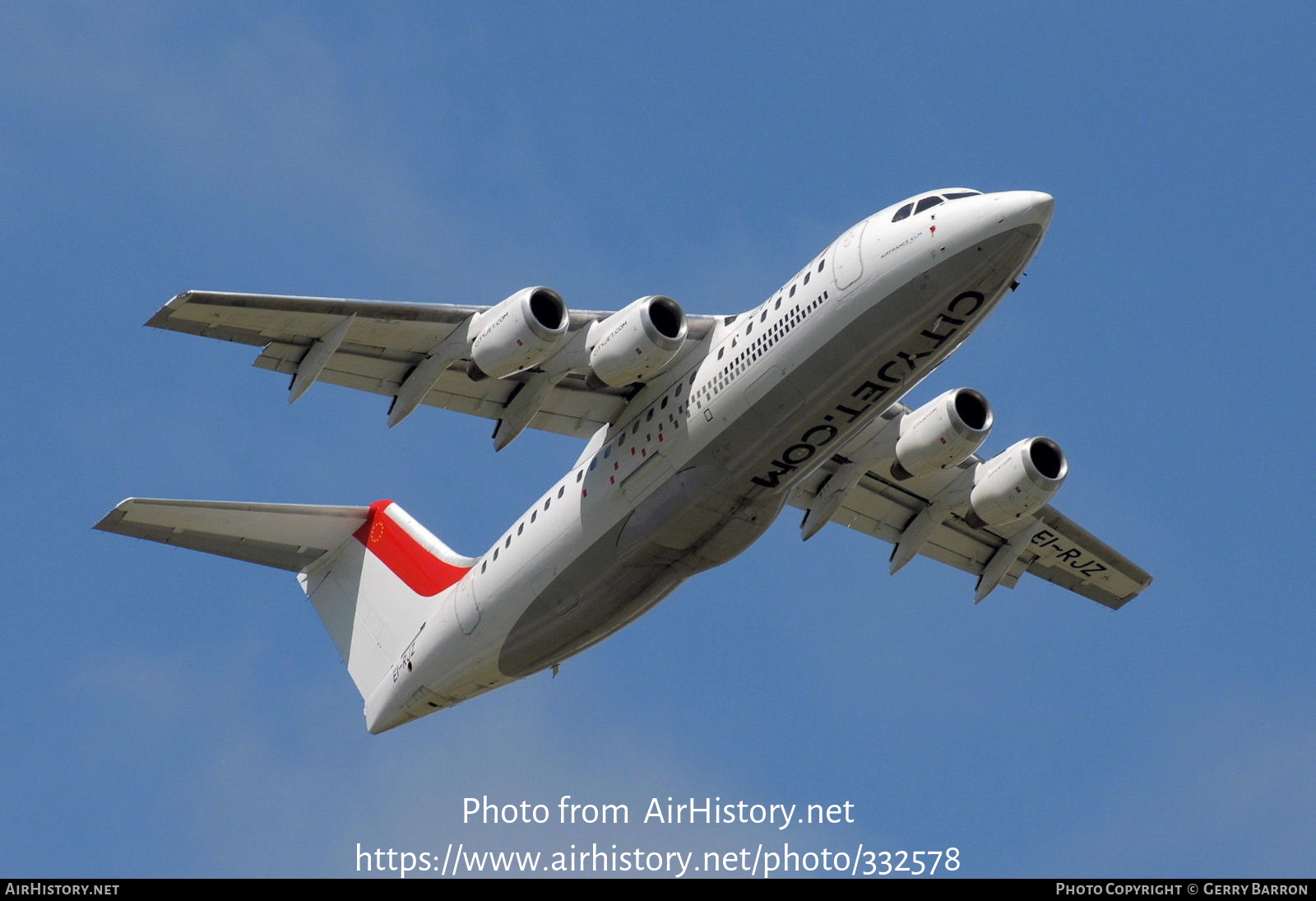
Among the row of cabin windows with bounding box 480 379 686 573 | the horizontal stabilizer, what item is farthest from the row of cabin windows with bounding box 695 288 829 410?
the horizontal stabilizer

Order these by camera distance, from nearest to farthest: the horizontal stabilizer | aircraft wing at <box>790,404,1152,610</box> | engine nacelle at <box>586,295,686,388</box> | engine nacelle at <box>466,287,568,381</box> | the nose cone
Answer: the nose cone → engine nacelle at <box>466,287,568,381</box> → engine nacelle at <box>586,295,686,388</box> → the horizontal stabilizer → aircraft wing at <box>790,404,1152,610</box>

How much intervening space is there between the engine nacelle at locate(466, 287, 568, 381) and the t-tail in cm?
342

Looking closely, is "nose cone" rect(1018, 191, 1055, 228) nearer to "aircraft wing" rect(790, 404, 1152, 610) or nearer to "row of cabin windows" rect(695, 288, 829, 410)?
"row of cabin windows" rect(695, 288, 829, 410)

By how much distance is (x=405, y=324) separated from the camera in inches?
741

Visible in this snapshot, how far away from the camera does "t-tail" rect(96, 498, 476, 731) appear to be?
Answer: 67.3 feet

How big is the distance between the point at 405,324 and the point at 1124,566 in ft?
32.4

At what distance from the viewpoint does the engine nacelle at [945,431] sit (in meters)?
19.9

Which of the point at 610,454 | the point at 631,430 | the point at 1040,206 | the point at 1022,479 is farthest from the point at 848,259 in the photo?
the point at 1022,479

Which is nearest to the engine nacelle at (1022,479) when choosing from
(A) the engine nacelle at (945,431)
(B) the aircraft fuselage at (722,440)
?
(A) the engine nacelle at (945,431)

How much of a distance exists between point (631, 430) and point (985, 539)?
615cm

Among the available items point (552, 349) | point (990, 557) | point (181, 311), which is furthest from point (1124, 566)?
point (181, 311)

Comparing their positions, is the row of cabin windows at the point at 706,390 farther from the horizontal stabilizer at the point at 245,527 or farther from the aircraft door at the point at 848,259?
the horizontal stabilizer at the point at 245,527

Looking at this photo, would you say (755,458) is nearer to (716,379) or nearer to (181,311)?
(716,379)
